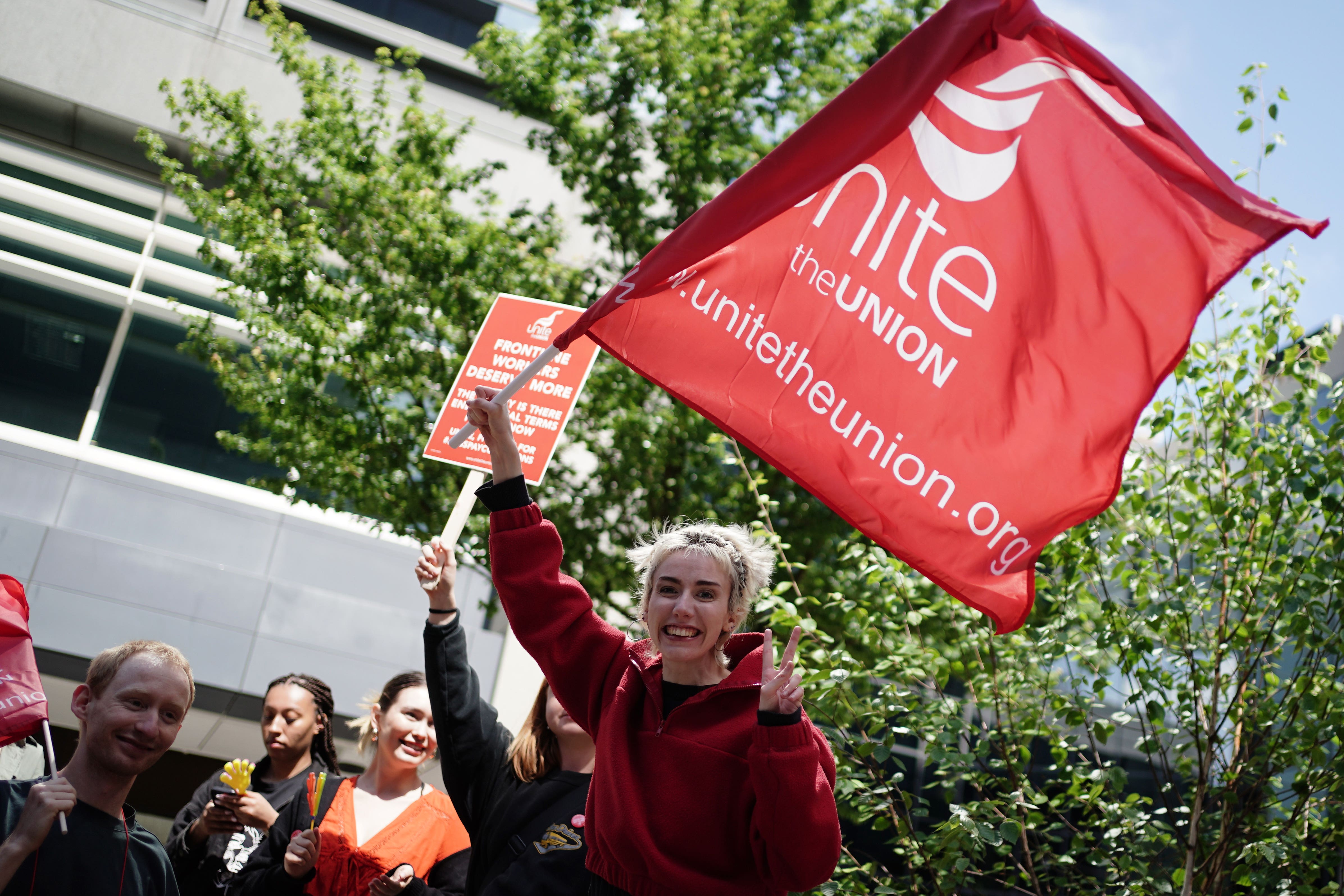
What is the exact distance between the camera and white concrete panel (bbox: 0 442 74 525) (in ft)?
39.5

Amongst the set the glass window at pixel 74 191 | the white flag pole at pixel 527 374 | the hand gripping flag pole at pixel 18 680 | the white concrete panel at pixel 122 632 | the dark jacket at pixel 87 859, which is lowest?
the white concrete panel at pixel 122 632

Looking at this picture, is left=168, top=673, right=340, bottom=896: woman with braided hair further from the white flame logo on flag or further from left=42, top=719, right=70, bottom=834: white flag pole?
the white flame logo on flag

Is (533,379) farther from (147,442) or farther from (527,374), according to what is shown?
(147,442)

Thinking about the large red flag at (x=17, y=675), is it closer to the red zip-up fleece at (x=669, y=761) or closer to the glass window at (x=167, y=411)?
the red zip-up fleece at (x=669, y=761)

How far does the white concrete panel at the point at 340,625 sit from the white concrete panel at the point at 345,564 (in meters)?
0.18

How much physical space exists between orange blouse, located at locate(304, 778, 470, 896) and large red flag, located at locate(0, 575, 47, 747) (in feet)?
3.44

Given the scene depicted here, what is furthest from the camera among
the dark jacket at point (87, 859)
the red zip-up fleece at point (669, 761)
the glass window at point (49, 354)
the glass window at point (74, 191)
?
the glass window at point (74, 191)

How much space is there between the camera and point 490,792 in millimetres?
3422

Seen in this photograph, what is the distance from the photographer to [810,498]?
854 centimetres

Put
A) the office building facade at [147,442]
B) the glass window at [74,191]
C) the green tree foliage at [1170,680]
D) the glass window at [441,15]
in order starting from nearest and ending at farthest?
the green tree foliage at [1170,680]
the office building facade at [147,442]
the glass window at [74,191]
the glass window at [441,15]

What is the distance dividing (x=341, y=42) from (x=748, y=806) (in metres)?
16.6

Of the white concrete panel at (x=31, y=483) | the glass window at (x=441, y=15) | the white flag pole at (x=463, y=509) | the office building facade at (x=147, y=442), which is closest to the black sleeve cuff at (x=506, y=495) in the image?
the white flag pole at (x=463, y=509)

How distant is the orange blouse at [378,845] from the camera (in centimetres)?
385

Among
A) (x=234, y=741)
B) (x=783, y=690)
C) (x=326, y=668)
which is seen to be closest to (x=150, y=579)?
(x=326, y=668)
